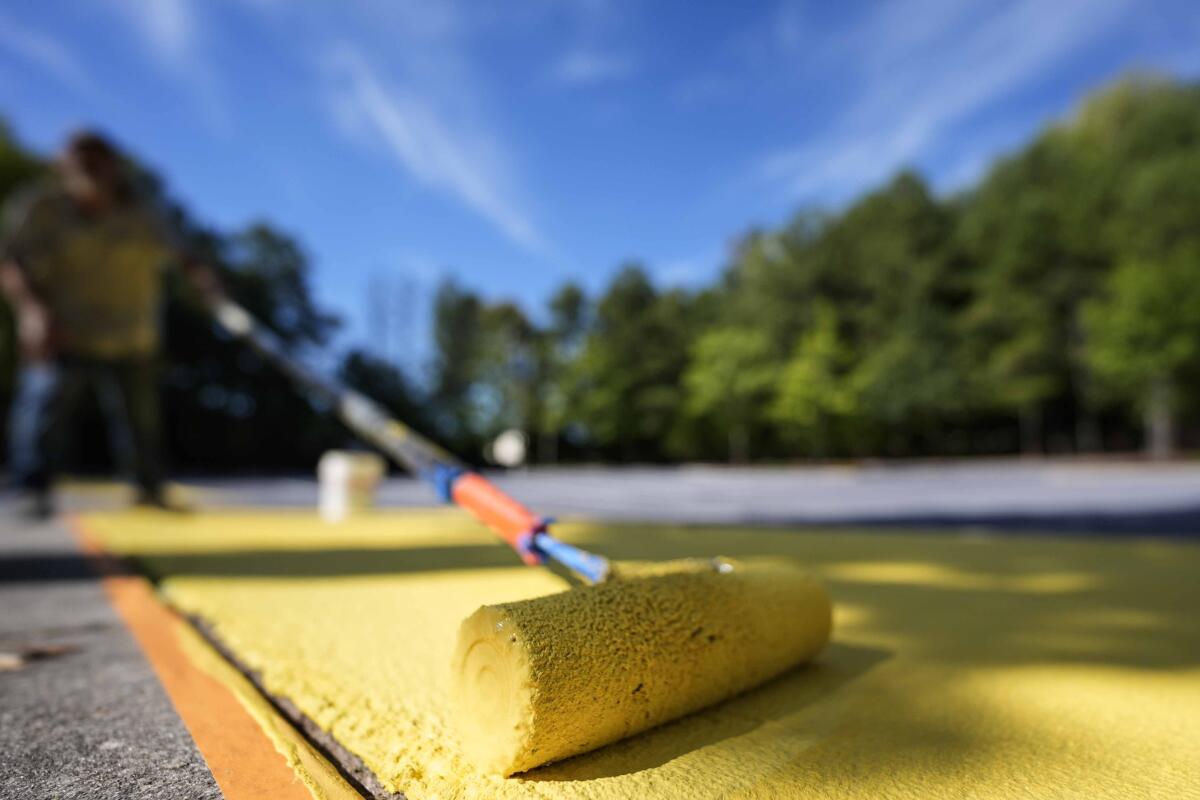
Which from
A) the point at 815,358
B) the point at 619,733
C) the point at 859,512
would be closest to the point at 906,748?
the point at 619,733

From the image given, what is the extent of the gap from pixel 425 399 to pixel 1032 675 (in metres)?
38.1

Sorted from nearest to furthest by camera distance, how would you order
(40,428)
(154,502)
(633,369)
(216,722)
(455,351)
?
(216,722)
(40,428)
(154,502)
(633,369)
(455,351)

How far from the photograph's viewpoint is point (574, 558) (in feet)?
4.93

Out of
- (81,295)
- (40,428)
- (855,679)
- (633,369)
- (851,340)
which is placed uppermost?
(851,340)

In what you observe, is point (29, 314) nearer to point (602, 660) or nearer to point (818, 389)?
point (602, 660)

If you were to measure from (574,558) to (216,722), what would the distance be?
737mm

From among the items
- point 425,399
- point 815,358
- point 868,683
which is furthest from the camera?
point 425,399

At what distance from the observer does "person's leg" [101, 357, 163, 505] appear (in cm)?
490

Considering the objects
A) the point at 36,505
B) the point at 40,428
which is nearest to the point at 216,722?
the point at 40,428

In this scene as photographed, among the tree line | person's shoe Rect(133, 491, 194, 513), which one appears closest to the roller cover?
person's shoe Rect(133, 491, 194, 513)

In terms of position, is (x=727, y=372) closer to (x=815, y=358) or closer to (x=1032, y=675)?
(x=815, y=358)

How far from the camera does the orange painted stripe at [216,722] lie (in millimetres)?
1008

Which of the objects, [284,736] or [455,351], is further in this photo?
[455,351]

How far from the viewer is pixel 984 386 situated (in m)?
30.3
